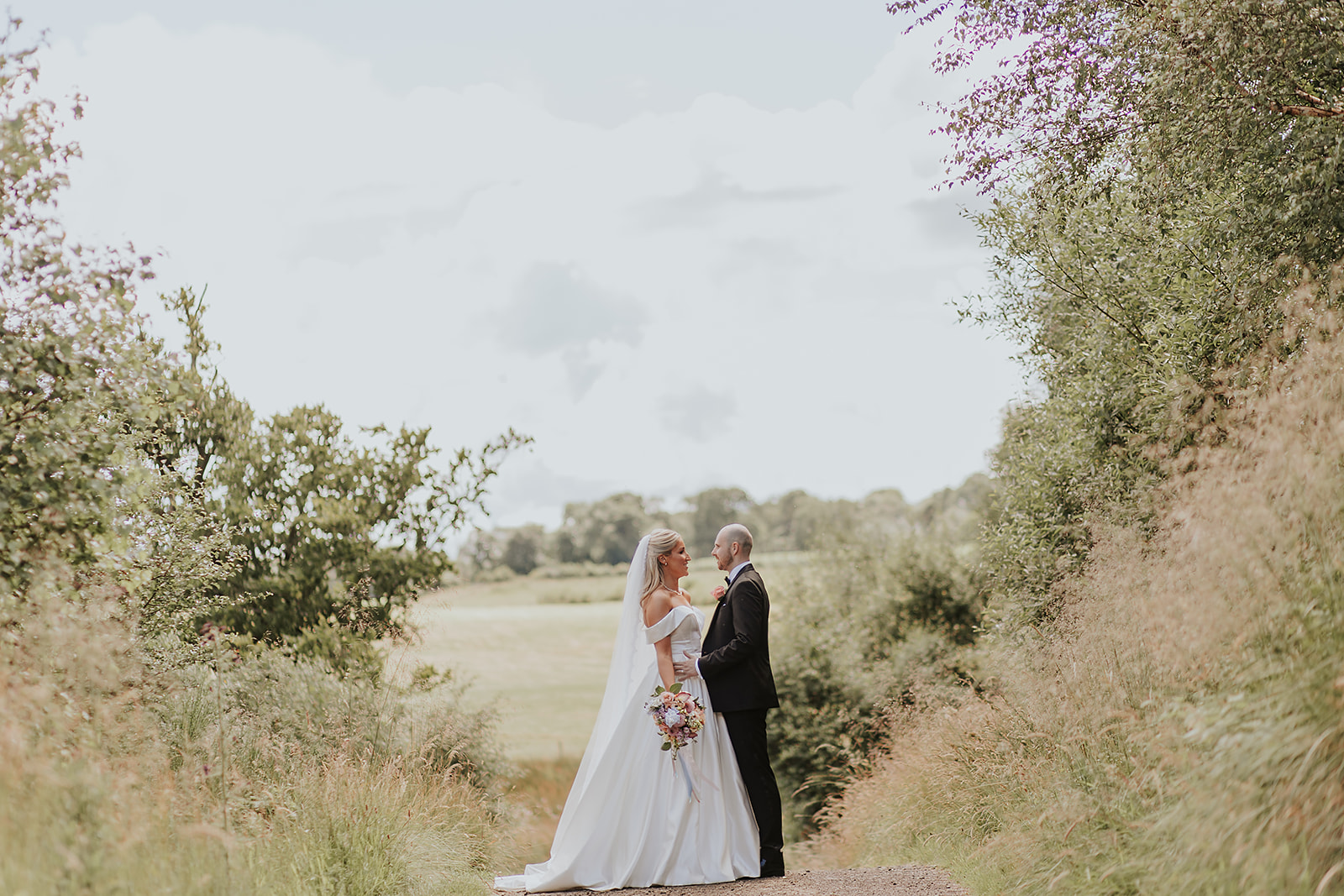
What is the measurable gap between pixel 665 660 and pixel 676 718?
465 millimetres

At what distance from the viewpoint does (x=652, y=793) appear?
7039 millimetres

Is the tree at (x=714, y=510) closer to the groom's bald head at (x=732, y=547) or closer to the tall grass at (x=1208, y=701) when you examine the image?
the groom's bald head at (x=732, y=547)

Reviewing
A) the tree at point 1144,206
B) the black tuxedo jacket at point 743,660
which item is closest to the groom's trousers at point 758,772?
the black tuxedo jacket at point 743,660

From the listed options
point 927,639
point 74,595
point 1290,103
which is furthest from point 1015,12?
point 927,639

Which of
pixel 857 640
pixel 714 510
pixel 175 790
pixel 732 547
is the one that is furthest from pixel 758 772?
pixel 714 510

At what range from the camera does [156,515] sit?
8.58 meters

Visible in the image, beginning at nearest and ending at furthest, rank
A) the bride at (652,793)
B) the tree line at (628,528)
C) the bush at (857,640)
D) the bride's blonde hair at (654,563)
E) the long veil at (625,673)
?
the bride at (652,793)
the long veil at (625,673)
the bride's blonde hair at (654,563)
the bush at (857,640)
the tree line at (628,528)

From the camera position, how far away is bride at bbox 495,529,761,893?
22.7ft

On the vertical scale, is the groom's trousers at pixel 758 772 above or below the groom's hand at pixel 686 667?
below

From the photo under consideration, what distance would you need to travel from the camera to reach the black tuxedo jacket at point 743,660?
7.16 meters

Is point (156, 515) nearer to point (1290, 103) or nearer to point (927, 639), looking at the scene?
point (1290, 103)

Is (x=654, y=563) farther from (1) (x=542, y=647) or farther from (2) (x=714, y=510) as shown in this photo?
(2) (x=714, y=510)

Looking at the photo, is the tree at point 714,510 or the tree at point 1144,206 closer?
the tree at point 1144,206

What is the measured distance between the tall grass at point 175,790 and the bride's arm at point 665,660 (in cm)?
183
